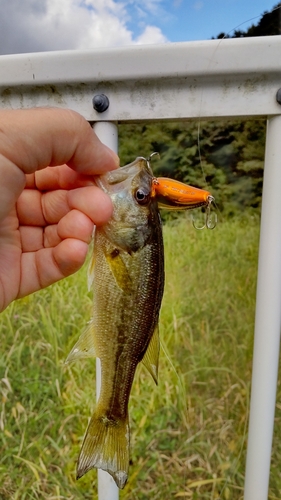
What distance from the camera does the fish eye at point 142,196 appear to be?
1.72 ft

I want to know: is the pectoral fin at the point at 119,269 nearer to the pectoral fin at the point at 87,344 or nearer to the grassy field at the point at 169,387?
the pectoral fin at the point at 87,344

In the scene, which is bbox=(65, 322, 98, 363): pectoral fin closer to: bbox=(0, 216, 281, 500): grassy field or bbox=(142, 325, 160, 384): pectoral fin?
bbox=(142, 325, 160, 384): pectoral fin

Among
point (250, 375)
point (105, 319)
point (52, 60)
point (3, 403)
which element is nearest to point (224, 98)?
point (52, 60)

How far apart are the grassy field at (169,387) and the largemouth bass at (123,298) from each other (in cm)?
36

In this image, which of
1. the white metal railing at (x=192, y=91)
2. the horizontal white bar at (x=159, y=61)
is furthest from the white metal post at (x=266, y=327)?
the horizontal white bar at (x=159, y=61)

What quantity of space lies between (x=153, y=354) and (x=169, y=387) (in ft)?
1.35

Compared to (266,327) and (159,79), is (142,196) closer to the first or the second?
(159,79)

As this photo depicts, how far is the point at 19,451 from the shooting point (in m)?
1.00

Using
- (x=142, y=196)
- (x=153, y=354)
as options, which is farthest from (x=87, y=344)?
(x=142, y=196)

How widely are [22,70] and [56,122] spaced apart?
0.90 ft

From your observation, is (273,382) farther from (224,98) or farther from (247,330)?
(224,98)

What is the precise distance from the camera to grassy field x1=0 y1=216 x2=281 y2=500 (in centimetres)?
91

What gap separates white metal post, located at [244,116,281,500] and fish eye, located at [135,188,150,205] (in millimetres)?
312

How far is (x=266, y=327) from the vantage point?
78 centimetres
